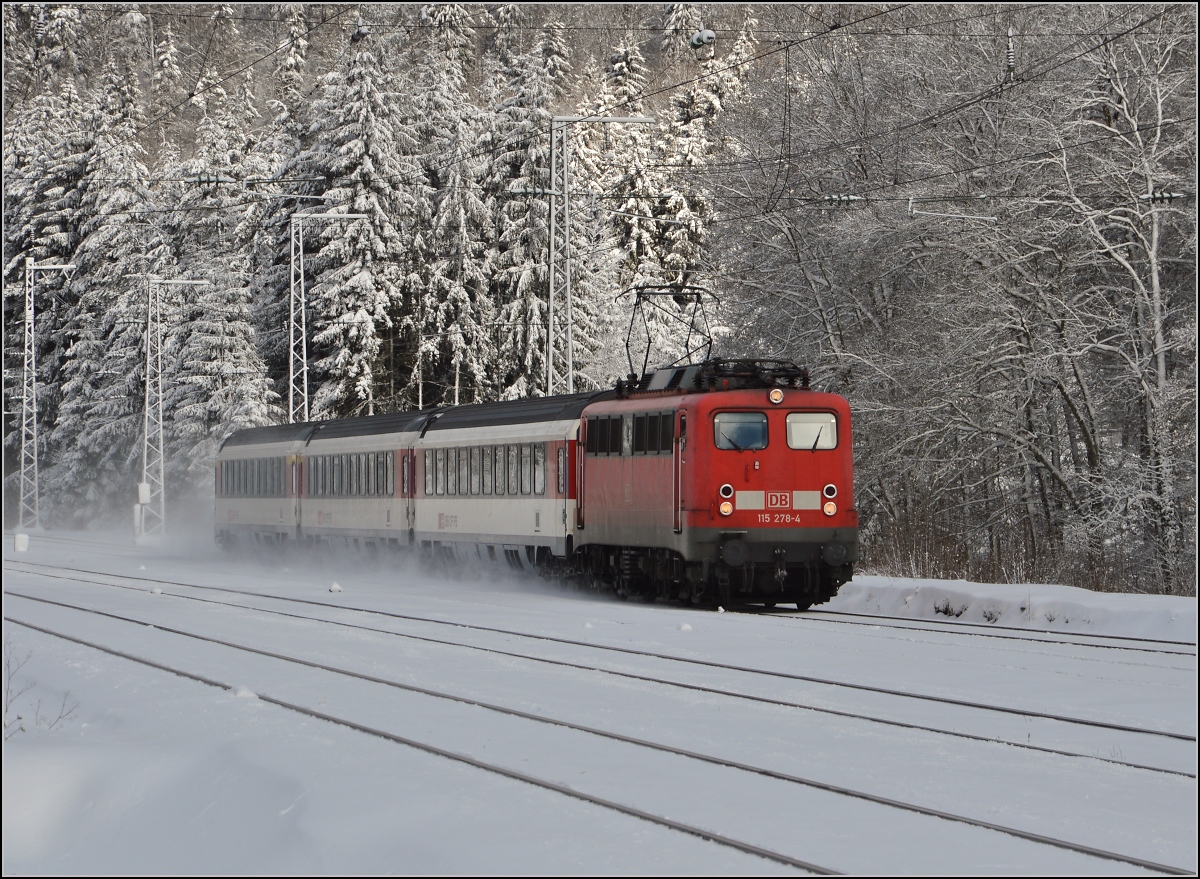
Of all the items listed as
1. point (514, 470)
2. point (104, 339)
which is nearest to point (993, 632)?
point (514, 470)

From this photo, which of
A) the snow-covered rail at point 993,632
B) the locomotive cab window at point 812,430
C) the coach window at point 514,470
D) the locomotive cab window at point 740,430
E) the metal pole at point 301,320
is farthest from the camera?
the metal pole at point 301,320

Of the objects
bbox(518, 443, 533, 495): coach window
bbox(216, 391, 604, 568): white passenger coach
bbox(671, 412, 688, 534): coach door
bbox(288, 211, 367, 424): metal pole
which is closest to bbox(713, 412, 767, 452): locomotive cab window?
bbox(671, 412, 688, 534): coach door

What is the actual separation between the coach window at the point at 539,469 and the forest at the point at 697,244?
260 centimetres

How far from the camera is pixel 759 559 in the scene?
71.9 ft

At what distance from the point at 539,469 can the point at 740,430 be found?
18.0 ft

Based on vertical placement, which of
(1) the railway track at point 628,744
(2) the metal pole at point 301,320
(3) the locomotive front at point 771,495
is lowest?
(1) the railway track at point 628,744

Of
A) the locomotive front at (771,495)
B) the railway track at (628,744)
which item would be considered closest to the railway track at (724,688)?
the railway track at (628,744)

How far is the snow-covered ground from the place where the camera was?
7.99 meters

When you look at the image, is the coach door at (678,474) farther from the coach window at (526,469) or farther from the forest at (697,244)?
the coach window at (526,469)

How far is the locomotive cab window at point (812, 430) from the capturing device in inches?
894

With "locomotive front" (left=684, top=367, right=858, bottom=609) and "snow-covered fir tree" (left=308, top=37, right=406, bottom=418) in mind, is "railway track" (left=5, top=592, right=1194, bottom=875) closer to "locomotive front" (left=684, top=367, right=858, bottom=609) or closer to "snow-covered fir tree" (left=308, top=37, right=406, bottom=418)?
"locomotive front" (left=684, top=367, right=858, bottom=609)

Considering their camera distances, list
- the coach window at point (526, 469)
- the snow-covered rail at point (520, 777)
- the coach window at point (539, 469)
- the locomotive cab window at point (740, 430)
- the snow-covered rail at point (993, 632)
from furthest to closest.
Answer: the coach window at point (526, 469) < the coach window at point (539, 469) < the locomotive cab window at point (740, 430) < the snow-covered rail at point (993, 632) < the snow-covered rail at point (520, 777)

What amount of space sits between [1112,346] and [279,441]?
66.3 feet

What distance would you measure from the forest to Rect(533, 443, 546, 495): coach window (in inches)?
102
